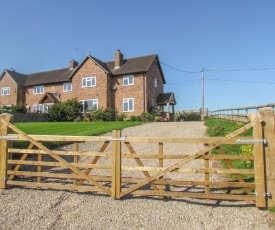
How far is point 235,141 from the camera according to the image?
187 inches

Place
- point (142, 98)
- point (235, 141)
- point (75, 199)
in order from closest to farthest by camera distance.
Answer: point (235, 141) < point (75, 199) < point (142, 98)

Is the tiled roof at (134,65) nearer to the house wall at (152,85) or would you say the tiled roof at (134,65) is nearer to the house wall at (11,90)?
the house wall at (152,85)

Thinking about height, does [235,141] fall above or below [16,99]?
below

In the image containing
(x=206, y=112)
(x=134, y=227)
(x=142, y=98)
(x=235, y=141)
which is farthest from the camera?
(x=206, y=112)

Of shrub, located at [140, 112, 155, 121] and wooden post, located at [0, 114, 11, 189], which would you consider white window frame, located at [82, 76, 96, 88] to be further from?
wooden post, located at [0, 114, 11, 189]

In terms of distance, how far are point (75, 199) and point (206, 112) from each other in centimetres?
3062

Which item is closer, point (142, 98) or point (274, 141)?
point (274, 141)

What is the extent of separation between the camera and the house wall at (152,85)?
102 feet

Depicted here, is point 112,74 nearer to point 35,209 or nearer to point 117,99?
point 117,99

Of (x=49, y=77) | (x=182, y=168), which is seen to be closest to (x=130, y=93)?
(x=49, y=77)

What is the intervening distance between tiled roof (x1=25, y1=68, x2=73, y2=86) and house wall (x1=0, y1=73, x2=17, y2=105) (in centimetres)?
221

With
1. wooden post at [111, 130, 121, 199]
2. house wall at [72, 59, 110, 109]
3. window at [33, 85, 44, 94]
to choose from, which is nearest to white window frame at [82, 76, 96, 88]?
house wall at [72, 59, 110, 109]

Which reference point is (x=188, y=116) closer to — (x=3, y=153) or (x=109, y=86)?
(x=109, y=86)

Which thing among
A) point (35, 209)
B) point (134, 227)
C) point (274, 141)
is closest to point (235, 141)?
point (274, 141)
